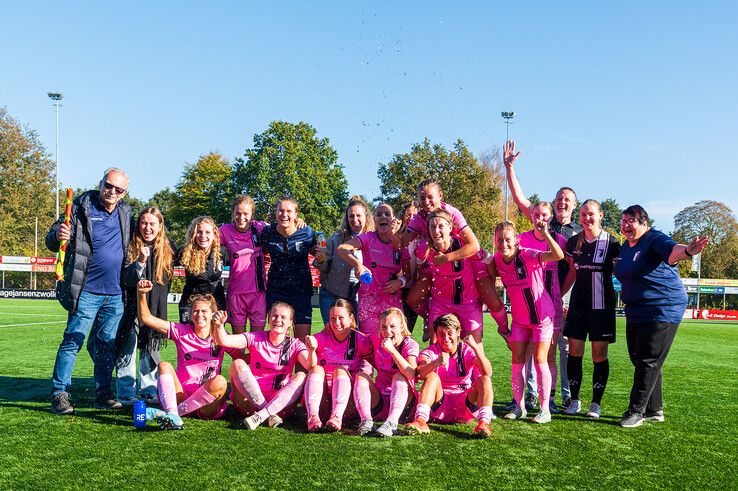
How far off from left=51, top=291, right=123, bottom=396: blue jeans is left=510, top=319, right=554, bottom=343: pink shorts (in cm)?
363

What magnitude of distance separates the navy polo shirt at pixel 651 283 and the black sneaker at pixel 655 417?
2.98 ft

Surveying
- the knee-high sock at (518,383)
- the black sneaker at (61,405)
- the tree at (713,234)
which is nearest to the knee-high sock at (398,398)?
the knee-high sock at (518,383)

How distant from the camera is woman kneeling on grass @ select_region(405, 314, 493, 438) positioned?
4840 millimetres

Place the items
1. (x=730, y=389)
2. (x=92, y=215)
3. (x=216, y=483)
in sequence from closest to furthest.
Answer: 1. (x=216, y=483)
2. (x=92, y=215)
3. (x=730, y=389)

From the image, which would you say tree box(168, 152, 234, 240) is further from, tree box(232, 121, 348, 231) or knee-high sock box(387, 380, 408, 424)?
knee-high sock box(387, 380, 408, 424)

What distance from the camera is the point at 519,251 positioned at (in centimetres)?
540

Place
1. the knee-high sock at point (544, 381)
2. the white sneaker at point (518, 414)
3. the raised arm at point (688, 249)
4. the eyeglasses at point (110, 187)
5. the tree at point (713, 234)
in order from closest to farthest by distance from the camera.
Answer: the raised arm at point (688, 249) → the knee-high sock at point (544, 381) → the white sneaker at point (518, 414) → the eyeglasses at point (110, 187) → the tree at point (713, 234)

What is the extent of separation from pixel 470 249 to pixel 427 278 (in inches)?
21.3

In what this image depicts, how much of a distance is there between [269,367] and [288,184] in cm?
3760

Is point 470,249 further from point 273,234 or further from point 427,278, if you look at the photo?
point 273,234

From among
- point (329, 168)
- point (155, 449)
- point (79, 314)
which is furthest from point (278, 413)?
point (329, 168)

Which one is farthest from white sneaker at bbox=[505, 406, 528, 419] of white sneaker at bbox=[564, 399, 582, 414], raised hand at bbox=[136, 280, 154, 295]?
raised hand at bbox=[136, 280, 154, 295]

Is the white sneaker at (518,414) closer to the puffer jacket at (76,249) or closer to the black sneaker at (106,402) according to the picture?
the black sneaker at (106,402)

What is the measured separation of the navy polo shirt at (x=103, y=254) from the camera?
555 centimetres
